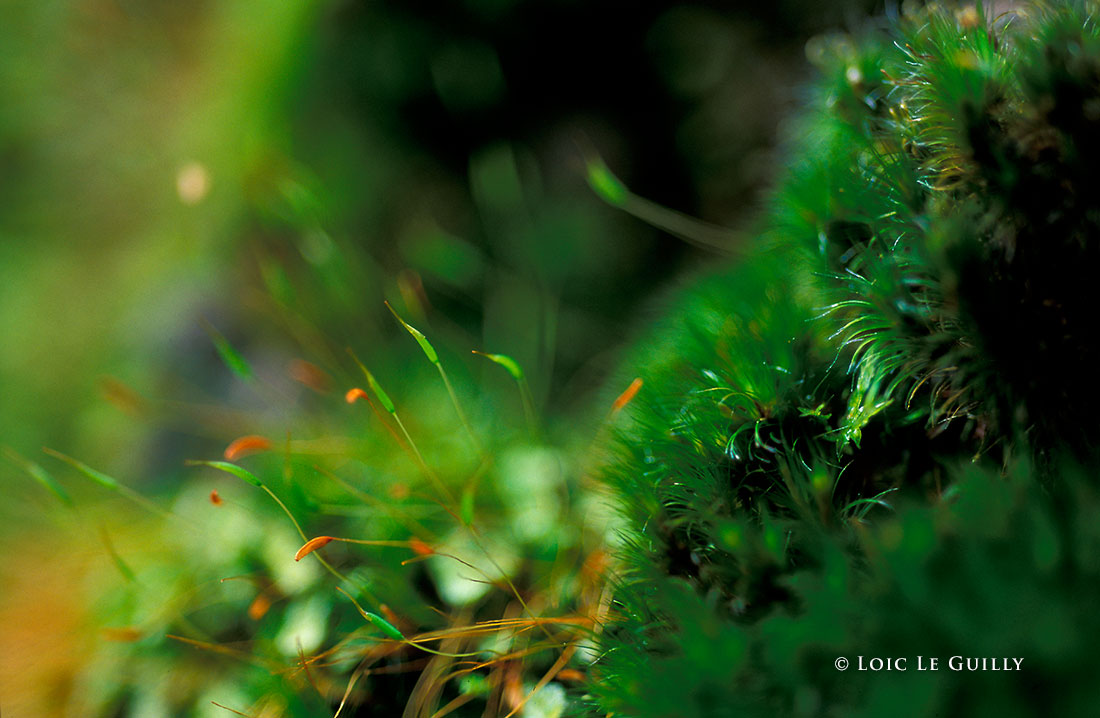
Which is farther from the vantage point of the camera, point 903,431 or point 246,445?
point 246,445

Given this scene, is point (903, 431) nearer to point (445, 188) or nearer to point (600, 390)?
point (600, 390)

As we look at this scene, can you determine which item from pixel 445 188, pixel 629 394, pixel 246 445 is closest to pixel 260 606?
pixel 246 445

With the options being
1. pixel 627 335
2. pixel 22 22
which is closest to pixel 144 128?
pixel 22 22

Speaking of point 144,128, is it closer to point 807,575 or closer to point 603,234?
point 603,234

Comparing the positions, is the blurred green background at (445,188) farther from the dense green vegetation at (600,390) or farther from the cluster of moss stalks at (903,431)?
the cluster of moss stalks at (903,431)
